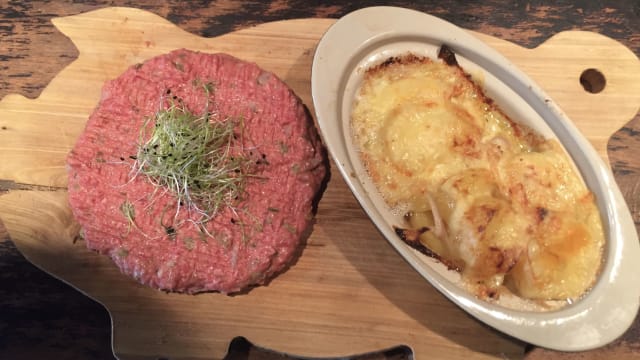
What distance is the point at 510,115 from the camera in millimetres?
2543

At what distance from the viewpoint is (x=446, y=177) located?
2.36m

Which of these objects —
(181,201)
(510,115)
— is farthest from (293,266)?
(510,115)

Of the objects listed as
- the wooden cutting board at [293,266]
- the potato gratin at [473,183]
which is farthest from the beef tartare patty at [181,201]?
the potato gratin at [473,183]

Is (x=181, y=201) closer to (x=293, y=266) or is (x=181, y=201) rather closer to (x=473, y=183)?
(x=293, y=266)

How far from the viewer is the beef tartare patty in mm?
2391

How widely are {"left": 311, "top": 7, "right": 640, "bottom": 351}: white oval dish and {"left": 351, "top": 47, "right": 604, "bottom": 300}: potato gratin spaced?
0.17 ft

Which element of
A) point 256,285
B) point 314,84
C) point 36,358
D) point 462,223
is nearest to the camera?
point 462,223

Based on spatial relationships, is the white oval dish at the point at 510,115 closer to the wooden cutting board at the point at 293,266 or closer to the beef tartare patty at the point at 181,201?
the beef tartare patty at the point at 181,201

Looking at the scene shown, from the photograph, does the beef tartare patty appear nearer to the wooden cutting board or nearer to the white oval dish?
the wooden cutting board

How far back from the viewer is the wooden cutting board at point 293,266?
8.18 ft

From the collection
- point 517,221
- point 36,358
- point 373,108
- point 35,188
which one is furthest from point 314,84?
point 36,358

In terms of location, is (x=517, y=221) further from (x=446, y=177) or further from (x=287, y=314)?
(x=287, y=314)

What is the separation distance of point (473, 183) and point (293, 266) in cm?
102

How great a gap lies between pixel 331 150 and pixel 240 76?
0.73 m
